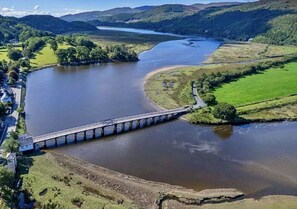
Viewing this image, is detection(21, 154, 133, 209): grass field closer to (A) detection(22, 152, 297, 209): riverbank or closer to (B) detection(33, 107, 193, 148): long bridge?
(A) detection(22, 152, 297, 209): riverbank

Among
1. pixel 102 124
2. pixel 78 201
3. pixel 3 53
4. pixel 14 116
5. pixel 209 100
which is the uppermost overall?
pixel 3 53

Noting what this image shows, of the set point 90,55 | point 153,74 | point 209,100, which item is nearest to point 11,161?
point 209,100

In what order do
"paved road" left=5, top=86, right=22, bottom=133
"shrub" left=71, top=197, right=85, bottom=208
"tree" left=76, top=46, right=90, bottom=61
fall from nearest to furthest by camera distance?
"shrub" left=71, top=197, right=85, bottom=208 < "paved road" left=5, top=86, right=22, bottom=133 < "tree" left=76, top=46, right=90, bottom=61

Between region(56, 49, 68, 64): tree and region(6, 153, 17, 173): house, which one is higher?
region(56, 49, 68, 64): tree

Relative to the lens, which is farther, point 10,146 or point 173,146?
point 173,146

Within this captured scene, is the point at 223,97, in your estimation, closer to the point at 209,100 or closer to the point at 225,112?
the point at 209,100

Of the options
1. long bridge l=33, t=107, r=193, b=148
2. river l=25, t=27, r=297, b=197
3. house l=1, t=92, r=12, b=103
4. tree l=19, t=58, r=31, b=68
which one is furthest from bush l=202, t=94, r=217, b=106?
tree l=19, t=58, r=31, b=68

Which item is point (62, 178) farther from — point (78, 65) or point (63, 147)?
point (78, 65)

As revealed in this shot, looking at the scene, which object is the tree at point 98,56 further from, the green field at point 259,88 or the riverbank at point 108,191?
the riverbank at point 108,191
